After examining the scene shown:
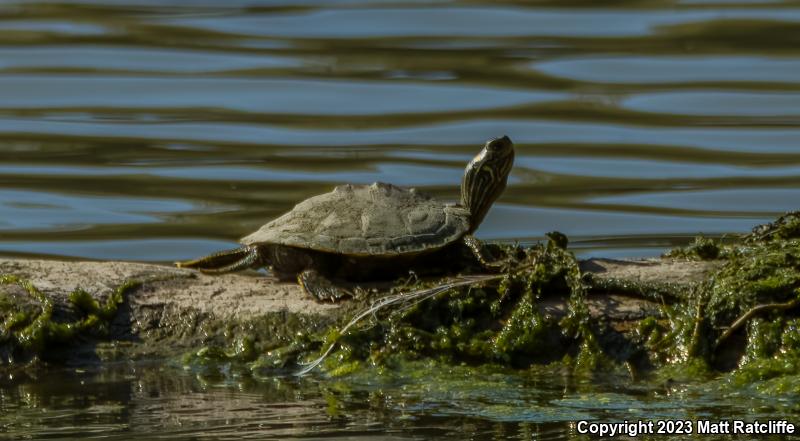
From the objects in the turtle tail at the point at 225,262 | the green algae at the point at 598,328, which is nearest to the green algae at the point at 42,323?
the turtle tail at the point at 225,262

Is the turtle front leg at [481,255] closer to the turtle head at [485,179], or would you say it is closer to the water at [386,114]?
the turtle head at [485,179]

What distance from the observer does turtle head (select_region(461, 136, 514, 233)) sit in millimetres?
6328

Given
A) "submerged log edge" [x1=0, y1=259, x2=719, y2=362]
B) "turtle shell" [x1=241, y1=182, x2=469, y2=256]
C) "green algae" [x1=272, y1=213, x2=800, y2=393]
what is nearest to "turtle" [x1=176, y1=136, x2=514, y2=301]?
"turtle shell" [x1=241, y1=182, x2=469, y2=256]

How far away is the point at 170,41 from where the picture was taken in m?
16.1

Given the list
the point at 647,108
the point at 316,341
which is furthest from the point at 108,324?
the point at 647,108

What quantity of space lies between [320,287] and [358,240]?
0.22 m

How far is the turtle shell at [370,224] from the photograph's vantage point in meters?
5.82

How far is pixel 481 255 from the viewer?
19.1ft

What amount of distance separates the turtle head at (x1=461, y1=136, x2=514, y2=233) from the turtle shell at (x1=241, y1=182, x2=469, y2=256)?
222mm

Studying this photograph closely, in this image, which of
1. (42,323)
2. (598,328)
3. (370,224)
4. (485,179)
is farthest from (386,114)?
(598,328)

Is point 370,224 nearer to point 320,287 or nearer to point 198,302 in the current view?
point 320,287

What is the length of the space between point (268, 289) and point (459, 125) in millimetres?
7001

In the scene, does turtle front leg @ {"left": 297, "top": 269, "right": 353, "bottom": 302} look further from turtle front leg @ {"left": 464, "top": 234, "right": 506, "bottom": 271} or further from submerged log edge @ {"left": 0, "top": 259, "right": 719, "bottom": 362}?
turtle front leg @ {"left": 464, "top": 234, "right": 506, "bottom": 271}

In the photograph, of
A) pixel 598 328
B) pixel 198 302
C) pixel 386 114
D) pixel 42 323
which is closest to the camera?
pixel 598 328
